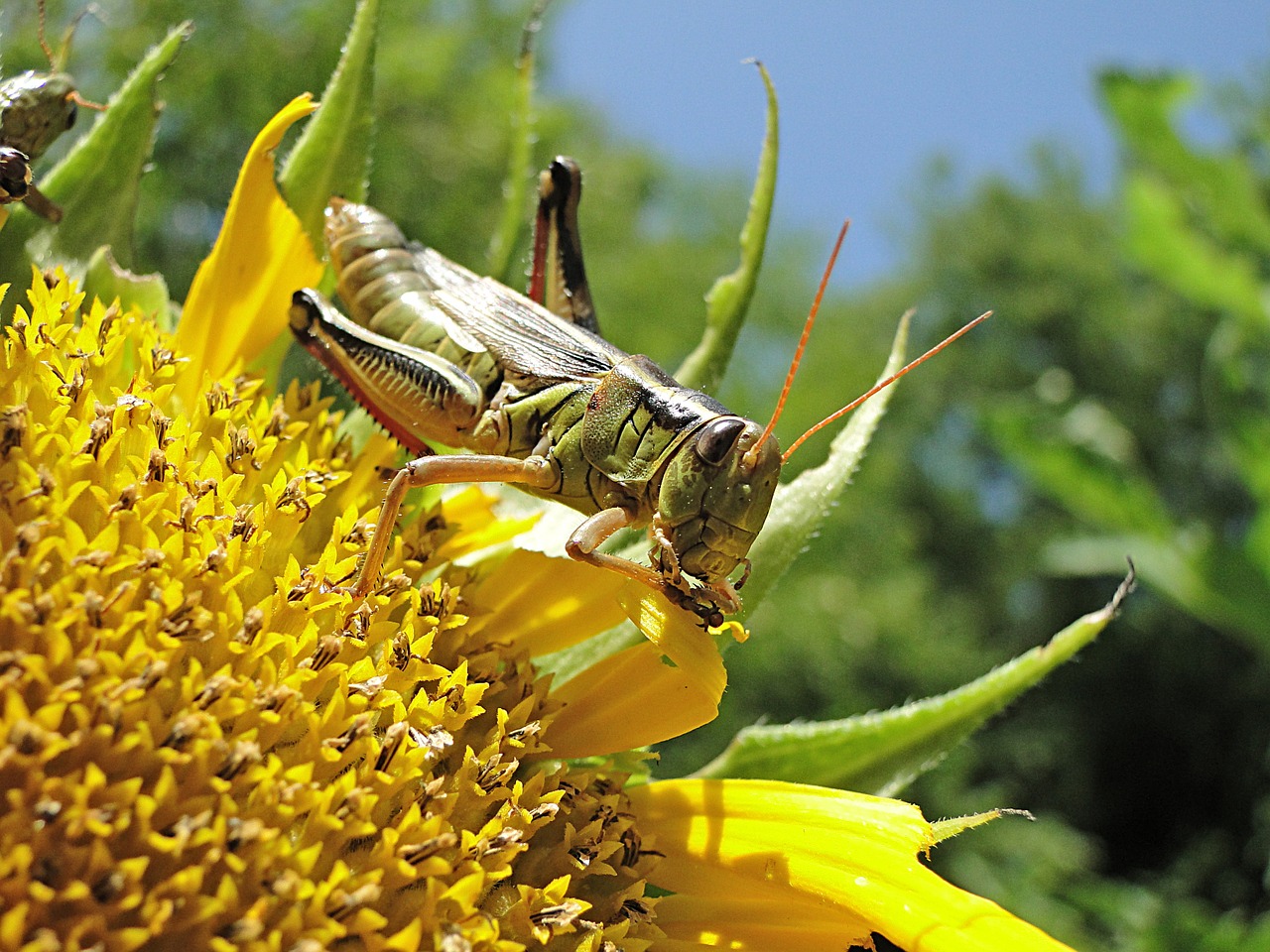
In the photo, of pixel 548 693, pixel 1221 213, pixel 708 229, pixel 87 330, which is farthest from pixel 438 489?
pixel 708 229

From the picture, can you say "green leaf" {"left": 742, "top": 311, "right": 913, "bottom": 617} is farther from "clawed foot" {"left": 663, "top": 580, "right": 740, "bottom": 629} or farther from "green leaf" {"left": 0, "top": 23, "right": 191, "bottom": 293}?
"green leaf" {"left": 0, "top": 23, "right": 191, "bottom": 293}

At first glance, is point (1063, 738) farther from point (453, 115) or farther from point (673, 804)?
point (673, 804)

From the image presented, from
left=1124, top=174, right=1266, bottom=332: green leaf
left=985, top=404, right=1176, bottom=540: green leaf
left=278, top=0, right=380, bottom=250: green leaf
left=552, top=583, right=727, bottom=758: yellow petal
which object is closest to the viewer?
left=552, top=583, right=727, bottom=758: yellow petal

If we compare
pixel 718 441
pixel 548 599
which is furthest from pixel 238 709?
pixel 718 441

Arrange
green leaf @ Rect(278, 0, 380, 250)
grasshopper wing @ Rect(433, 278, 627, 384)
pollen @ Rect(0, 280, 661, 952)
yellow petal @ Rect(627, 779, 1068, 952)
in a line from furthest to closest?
green leaf @ Rect(278, 0, 380, 250), grasshopper wing @ Rect(433, 278, 627, 384), yellow petal @ Rect(627, 779, 1068, 952), pollen @ Rect(0, 280, 661, 952)

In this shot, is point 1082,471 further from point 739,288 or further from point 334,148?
point 334,148

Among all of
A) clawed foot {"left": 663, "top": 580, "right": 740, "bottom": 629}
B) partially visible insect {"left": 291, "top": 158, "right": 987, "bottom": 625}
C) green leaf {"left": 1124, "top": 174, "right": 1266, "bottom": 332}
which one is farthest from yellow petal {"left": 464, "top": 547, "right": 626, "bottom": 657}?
green leaf {"left": 1124, "top": 174, "right": 1266, "bottom": 332}

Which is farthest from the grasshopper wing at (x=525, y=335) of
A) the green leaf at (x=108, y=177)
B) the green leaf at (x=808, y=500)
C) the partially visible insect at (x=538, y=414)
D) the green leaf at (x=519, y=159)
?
the green leaf at (x=108, y=177)
